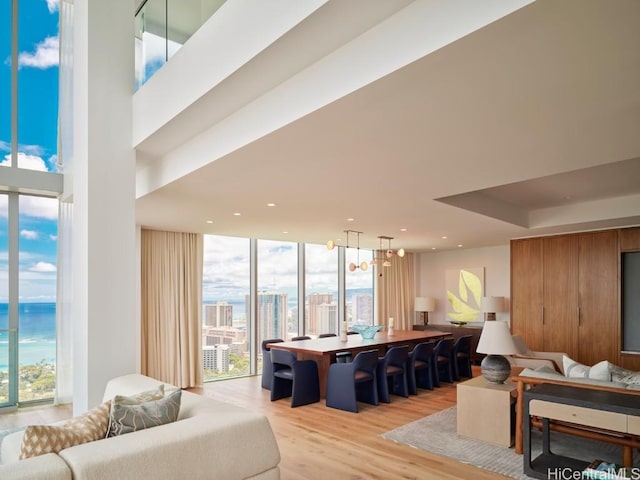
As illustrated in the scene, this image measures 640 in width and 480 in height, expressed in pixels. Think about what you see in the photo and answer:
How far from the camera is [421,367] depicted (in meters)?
6.85

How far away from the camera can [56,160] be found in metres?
6.29

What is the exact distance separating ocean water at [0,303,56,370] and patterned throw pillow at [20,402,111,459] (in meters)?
4.46

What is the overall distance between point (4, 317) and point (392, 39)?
616cm

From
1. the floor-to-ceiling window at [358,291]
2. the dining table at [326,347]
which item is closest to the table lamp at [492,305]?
the floor-to-ceiling window at [358,291]

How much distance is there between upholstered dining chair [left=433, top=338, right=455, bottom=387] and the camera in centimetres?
740

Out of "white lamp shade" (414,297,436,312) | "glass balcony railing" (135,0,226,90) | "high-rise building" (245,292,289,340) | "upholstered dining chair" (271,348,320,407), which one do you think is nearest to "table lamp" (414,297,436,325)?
"white lamp shade" (414,297,436,312)

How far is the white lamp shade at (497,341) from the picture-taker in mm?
4480

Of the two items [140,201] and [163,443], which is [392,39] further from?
[140,201]

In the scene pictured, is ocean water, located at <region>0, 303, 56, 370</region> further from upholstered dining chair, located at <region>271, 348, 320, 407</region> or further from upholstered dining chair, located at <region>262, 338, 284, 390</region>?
upholstered dining chair, located at <region>271, 348, 320, 407</region>

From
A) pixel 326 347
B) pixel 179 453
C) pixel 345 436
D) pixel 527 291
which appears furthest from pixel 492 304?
pixel 179 453

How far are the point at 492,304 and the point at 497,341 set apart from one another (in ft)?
17.3

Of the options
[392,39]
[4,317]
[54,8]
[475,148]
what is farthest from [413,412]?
[54,8]

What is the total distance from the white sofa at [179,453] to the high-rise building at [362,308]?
751 centimetres

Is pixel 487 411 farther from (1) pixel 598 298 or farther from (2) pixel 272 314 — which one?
(2) pixel 272 314
